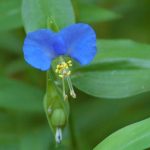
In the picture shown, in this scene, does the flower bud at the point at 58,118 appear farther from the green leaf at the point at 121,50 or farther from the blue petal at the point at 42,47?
the green leaf at the point at 121,50

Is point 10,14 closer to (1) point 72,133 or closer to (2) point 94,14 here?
(2) point 94,14

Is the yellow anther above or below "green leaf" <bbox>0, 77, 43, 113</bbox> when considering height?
above

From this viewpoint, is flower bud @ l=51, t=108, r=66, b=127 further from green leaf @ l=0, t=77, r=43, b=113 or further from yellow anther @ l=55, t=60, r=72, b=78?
green leaf @ l=0, t=77, r=43, b=113

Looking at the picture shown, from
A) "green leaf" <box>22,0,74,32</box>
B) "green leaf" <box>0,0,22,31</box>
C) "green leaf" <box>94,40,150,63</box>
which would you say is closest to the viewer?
"green leaf" <box>22,0,74,32</box>

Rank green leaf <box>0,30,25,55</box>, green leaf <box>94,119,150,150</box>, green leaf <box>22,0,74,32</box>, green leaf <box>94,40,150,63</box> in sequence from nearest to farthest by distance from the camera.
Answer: green leaf <box>94,119,150,150</box> < green leaf <box>22,0,74,32</box> < green leaf <box>94,40,150,63</box> < green leaf <box>0,30,25,55</box>

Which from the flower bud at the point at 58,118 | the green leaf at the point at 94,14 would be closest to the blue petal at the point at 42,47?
the flower bud at the point at 58,118

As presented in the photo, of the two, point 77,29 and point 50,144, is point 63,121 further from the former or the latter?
point 50,144

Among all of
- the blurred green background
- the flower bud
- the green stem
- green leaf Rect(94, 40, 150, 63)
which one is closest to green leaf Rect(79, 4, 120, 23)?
the blurred green background
